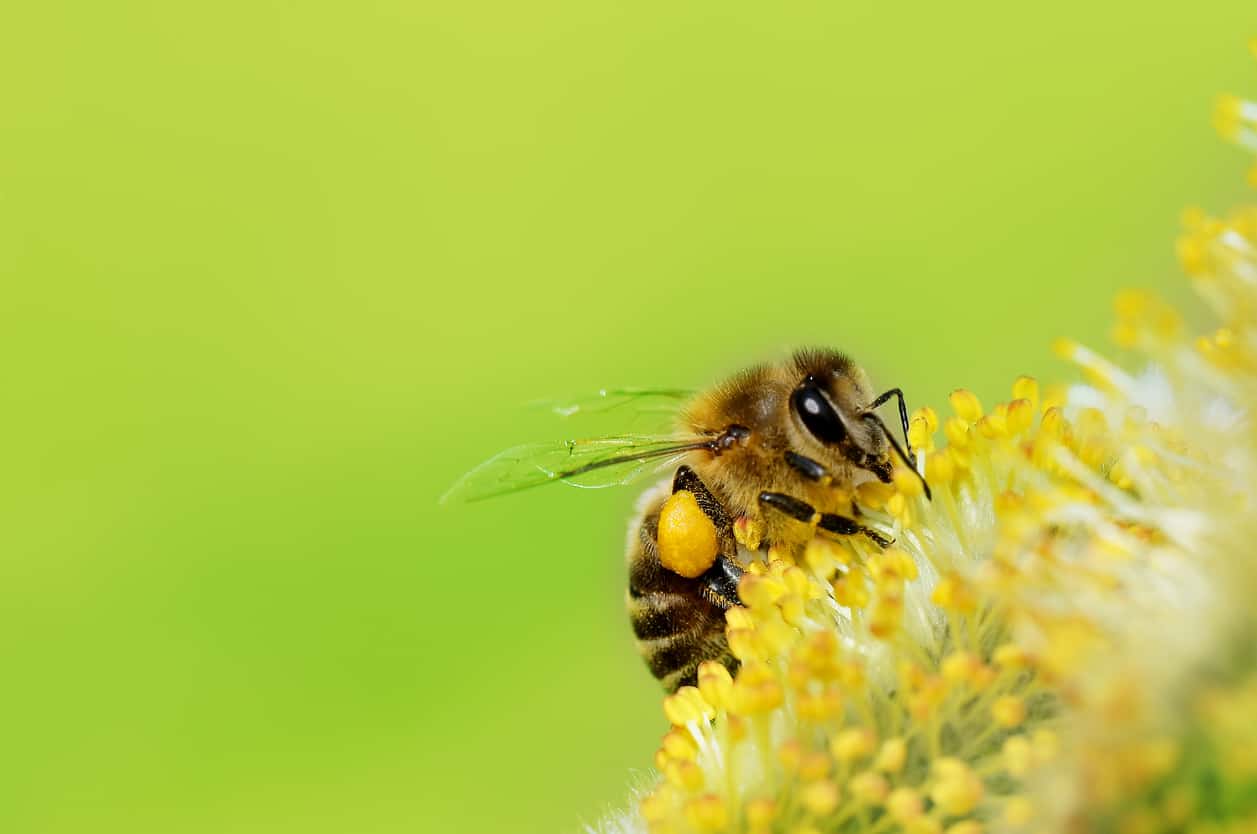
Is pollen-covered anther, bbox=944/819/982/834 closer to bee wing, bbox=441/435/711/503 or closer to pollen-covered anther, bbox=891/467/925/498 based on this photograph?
pollen-covered anther, bbox=891/467/925/498

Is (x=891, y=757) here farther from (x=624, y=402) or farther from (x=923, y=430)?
(x=624, y=402)

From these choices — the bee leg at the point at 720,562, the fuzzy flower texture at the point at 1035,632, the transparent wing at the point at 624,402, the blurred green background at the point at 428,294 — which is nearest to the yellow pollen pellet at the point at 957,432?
the fuzzy flower texture at the point at 1035,632

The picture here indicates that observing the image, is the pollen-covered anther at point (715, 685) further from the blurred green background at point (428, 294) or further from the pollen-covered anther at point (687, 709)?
the blurred green background at point (428, 294)

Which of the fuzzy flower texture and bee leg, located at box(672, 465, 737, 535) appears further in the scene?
bee leg, located at box(672, 465, 737, 535)

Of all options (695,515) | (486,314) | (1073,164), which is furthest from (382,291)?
(695,515)

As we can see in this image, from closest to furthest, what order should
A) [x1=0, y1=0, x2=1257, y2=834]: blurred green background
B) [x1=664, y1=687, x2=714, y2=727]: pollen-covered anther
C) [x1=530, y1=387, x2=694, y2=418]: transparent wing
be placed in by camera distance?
[x1=664, y1=687, x2=714, y2=727]: pollen-covered anther
[x1=530, y1=387, x2=694, y2=418]: transparent wing
[x1=0, y1=0, x2=1257, y2=834]: blurred green background

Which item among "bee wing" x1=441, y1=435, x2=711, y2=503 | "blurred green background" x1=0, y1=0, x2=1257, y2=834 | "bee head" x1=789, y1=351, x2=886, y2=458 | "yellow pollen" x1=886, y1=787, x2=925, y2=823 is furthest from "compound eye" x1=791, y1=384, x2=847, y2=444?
"blurred green background" x1=0, y1=0, x2=1257, y2=834
